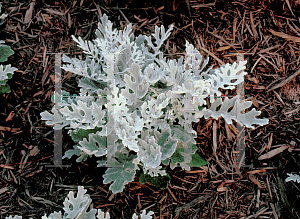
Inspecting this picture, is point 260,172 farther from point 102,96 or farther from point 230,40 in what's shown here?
point 102,96

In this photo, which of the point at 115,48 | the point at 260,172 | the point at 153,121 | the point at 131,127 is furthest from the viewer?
the point at 260,172

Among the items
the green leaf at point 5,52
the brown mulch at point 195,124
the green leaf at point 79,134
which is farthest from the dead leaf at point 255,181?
the green leaf at point 5,52

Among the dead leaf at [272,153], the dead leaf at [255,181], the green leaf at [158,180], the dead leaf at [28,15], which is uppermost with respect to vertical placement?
the dead leaf at [28,15]

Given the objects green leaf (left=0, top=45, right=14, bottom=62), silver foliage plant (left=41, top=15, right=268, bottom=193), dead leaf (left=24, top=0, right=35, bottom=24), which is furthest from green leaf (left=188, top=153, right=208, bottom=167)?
dead leaf (left=24, top=0, right=35, bottom=24)

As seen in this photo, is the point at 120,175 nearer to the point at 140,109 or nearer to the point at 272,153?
the point at 140,109

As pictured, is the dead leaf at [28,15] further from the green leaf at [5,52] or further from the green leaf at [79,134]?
the green leaf at [79,134]

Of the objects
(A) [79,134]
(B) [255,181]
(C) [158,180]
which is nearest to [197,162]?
(C) [158,180]

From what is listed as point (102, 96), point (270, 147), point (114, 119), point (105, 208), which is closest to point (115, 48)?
point (102, 96)
